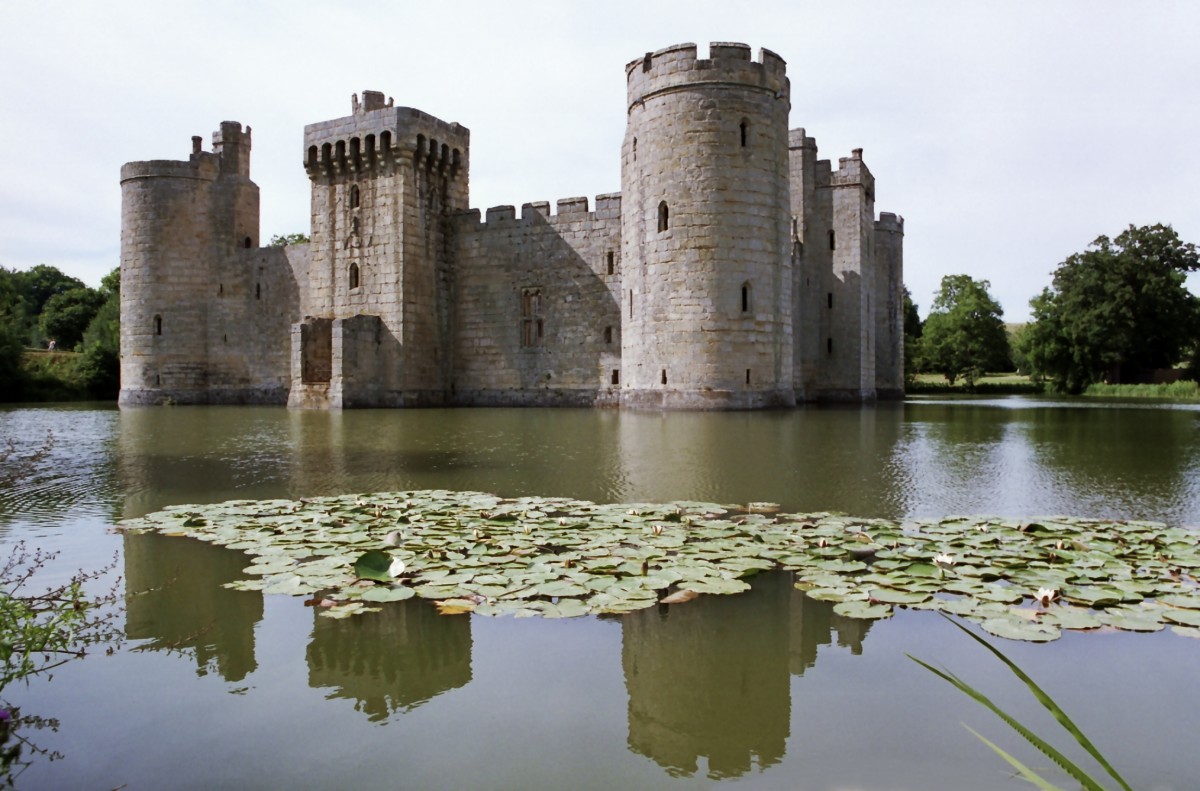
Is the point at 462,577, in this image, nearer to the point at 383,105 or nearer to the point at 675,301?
the point at 675,301

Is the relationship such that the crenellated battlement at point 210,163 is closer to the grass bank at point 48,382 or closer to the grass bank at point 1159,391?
the grass bank at point 48,382

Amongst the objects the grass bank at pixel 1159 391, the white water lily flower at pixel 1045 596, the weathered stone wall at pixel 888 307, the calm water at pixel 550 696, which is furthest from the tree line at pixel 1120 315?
the white water lily flower at pixel 1045 596

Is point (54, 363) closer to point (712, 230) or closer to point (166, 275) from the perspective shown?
point (166, 275)

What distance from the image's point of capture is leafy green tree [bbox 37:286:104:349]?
53.7m

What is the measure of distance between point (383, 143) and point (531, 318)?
6.27 meters

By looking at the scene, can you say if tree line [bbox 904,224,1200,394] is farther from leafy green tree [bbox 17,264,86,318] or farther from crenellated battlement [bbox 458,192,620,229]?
leafy green tree [bbox 17,264,86,318]

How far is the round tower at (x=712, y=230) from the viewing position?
1973 cm

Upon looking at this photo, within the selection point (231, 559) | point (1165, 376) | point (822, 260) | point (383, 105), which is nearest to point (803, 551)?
point (231, 559)

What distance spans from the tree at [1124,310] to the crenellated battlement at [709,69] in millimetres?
27444

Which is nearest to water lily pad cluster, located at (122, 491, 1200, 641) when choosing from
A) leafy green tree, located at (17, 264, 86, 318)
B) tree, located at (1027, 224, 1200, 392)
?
tree, located at (1027, 224, 1200, 392)

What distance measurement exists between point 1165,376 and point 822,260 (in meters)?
26.6

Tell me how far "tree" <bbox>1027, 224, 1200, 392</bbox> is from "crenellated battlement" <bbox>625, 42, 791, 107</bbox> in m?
27.4

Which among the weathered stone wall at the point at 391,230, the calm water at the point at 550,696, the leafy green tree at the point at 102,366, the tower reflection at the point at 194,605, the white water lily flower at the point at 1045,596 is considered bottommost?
the calm water at the point at 550,696

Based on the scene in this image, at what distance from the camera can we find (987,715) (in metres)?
2.66
